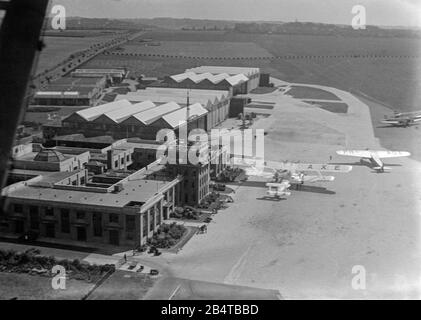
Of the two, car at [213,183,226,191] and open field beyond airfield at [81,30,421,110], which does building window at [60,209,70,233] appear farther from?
open field beyond airfield at [81,30,421,110]

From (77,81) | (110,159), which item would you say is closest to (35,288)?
(110,159)

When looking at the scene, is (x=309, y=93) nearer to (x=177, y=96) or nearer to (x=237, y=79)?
(x=237, y=79)

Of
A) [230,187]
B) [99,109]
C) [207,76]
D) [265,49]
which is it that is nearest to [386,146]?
[230,187]

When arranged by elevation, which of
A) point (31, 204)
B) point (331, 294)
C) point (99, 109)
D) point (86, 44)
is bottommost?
point (331, 294)

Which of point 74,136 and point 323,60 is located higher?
point 323,60

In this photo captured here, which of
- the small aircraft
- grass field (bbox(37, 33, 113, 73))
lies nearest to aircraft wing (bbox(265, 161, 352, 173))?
the small aircraft

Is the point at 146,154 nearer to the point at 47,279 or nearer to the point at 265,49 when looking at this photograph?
the point at 47,279

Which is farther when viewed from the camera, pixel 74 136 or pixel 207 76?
pixel 207 76
